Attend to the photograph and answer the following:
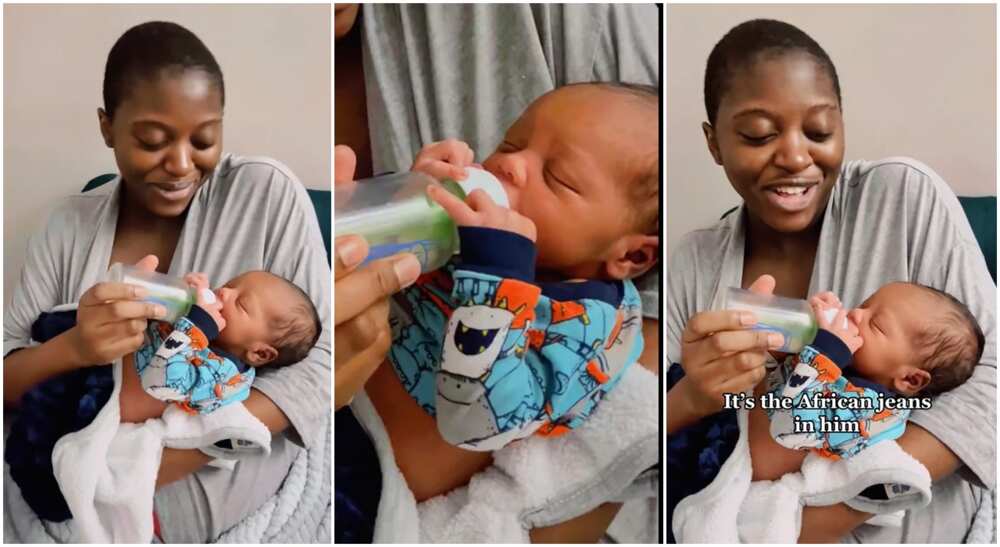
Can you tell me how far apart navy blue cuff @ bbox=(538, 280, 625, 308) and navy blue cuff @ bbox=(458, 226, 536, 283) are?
5 cm

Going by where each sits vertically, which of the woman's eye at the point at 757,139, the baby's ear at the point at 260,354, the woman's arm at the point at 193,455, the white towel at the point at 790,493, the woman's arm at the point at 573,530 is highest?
the woman's eye at the point at 757,139

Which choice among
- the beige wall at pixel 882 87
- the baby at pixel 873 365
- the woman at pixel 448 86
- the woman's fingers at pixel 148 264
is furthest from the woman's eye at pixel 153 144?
the baby at pixel 873 365

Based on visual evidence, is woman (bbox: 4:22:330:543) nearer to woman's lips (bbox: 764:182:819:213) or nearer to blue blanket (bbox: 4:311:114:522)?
blue blanket (bbox: 4:311:114:522)

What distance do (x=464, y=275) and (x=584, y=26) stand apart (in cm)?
45

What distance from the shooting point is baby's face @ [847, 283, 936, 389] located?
1.53 metres

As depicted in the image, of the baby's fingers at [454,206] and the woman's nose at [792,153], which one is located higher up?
the woman's nose at [792,153]

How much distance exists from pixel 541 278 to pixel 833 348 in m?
0.47

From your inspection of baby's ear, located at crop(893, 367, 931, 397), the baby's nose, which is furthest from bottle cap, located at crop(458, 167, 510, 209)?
baby's ear, located at crop(893, 367, 931, 397)

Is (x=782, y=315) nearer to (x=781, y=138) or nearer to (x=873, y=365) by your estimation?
(x=873, y=365)

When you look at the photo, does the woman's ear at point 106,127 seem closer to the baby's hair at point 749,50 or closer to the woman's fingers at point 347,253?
the woman's fingers at point 347,253

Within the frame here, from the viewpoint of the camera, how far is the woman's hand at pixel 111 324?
154cm

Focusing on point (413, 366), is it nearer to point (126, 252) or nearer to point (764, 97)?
point (126, 252)

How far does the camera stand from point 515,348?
152 cm

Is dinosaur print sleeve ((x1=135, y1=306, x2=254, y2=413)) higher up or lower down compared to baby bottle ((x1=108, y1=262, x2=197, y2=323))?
lower down
